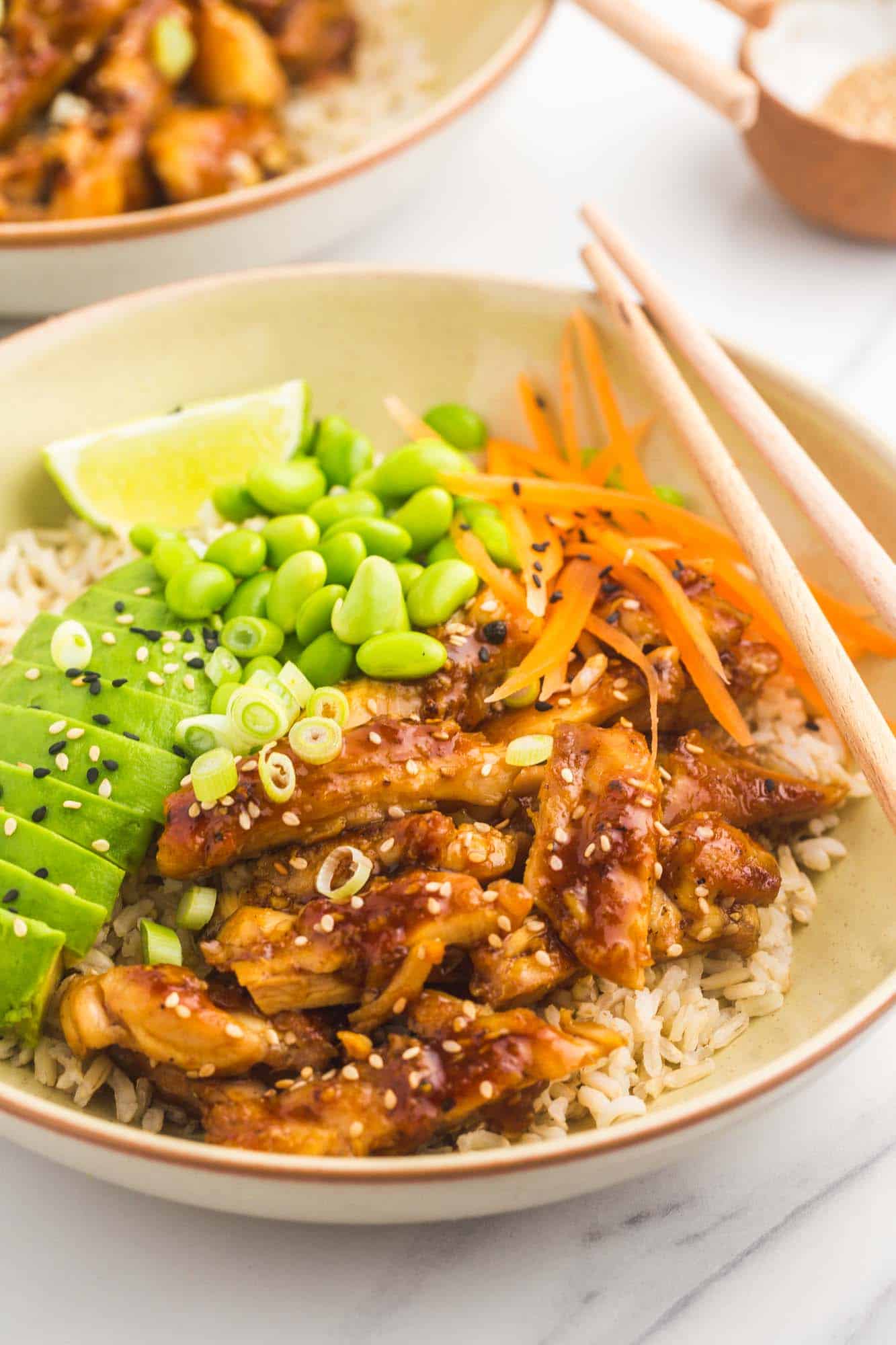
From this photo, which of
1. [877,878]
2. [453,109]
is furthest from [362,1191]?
[453,109]

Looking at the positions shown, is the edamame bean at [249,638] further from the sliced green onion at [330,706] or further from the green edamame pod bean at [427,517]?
the green edamame pod bean at [427,517]

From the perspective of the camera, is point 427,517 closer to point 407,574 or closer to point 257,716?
point 407,574

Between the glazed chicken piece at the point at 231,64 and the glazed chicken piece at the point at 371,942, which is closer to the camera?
the glazed chicken piece at the point at 371,942

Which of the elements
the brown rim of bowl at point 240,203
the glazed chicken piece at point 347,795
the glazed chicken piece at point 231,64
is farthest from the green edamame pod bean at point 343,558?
the glazed chicken piece at point 231,64

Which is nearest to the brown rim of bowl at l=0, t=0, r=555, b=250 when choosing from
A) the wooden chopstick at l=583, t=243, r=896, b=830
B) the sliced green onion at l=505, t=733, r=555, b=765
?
the wooden chopstick at l=583, t=243, r=896, b=830

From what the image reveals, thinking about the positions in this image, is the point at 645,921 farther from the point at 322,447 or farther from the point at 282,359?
the point at 282,359
